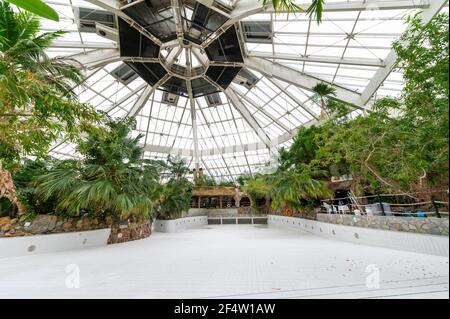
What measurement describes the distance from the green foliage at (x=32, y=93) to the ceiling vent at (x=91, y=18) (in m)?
8.05

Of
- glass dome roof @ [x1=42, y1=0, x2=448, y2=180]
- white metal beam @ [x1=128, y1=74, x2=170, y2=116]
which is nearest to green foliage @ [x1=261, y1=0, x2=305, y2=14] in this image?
glass dome roof @ [x1=42, y1=0, x2=448, y2=180]

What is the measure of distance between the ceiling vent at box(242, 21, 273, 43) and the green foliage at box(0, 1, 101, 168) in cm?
930

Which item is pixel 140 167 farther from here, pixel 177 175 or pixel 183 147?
pixel 183 147

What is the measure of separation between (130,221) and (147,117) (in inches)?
568

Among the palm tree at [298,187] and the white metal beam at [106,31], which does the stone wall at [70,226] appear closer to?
the palm tree at [298,187]

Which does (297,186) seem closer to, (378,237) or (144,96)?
(378,237)

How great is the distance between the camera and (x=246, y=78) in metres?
15.9

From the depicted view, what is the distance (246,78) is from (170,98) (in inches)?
300

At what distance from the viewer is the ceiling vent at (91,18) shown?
1052 centimetres

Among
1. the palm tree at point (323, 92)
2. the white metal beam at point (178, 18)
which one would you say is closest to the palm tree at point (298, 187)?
the palm tree at point (323, 92)

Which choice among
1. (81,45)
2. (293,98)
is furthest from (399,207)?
(81,45)

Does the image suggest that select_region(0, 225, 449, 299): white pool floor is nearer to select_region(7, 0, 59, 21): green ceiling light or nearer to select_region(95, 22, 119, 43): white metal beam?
select_region(7, 0, 59, 21): green ceiling light
